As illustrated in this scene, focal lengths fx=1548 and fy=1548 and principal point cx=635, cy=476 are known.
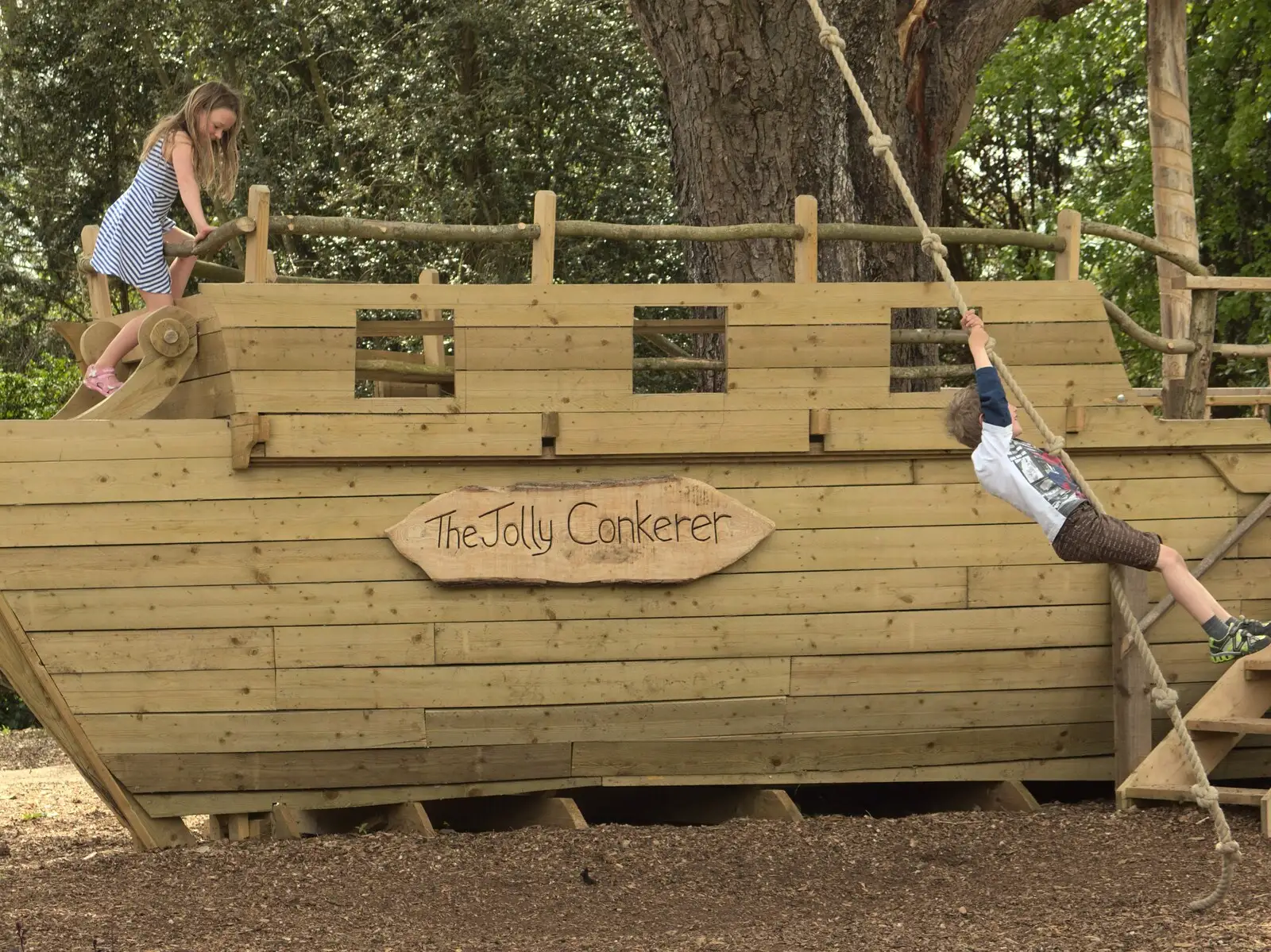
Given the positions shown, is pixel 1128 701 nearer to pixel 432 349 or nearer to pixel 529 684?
pixel 529 684

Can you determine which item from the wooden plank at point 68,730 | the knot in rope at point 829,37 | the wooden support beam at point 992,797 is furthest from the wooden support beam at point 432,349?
the wooden support beam at point 992,797

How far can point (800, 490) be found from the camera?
6.70 meters

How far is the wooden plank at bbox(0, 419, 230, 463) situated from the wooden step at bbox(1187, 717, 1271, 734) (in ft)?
14.3

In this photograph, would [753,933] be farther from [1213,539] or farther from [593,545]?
[1213,539]

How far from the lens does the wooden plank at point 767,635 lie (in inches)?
256

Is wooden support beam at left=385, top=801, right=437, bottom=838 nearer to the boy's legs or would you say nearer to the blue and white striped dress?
the blue and white striped dress

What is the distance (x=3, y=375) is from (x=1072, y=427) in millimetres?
12469

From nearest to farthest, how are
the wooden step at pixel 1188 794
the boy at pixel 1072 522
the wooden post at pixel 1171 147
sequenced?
the boy at pixel 1072 522 < the wooden step at pixel 1188 794 < the wooden post at pixel 1171 147

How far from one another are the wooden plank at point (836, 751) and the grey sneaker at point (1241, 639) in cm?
191

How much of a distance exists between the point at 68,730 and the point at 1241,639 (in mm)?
4515

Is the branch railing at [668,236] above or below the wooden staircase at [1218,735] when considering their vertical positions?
above

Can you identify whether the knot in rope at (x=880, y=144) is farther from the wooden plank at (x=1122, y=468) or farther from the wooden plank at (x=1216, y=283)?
the wooden plank at (x=1216, y=283)

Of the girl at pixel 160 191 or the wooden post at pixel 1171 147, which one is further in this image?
the wooden post at pixel 1171 147

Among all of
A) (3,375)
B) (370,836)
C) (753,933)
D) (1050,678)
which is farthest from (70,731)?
(3,375)
